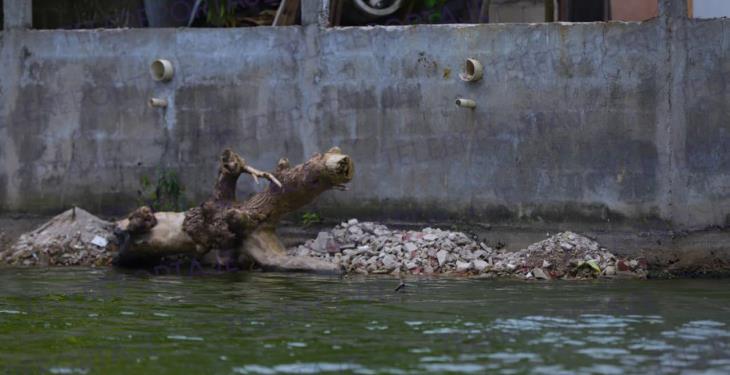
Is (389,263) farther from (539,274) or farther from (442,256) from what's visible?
(539,274)

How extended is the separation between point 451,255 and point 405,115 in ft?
5.68

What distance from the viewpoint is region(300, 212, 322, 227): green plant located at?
14.1 m

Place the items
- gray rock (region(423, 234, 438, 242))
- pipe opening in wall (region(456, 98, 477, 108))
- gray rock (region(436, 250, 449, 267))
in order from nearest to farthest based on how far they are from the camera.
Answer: gray rock (region(436, 250, 449, 267)) → gray rock (region(423, 234, 438, 242)) → pipe opening in wall (region(456, 98, 477, 108))

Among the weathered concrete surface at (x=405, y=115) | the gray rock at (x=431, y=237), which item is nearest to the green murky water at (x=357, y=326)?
the gray rock at (x=431, y=237)

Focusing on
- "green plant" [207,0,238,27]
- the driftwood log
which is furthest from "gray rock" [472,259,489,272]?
"green plant" [207,0,238,27]

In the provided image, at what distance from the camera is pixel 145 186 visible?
1473 cm

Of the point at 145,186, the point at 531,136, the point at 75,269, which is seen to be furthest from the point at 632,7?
the point at 75,269

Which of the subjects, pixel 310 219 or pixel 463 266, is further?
pixel 310 219

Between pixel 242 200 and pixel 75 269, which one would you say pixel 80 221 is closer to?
pixel 75 269

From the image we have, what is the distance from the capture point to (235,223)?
13.2 metres

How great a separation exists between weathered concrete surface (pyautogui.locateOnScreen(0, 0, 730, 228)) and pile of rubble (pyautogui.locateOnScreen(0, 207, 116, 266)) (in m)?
0.58

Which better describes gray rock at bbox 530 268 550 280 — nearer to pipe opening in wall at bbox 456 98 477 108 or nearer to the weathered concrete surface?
the weathered concrete surface

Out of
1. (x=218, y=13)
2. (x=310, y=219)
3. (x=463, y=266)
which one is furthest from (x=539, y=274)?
(x=218, y=13)

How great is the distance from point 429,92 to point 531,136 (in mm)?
1233
